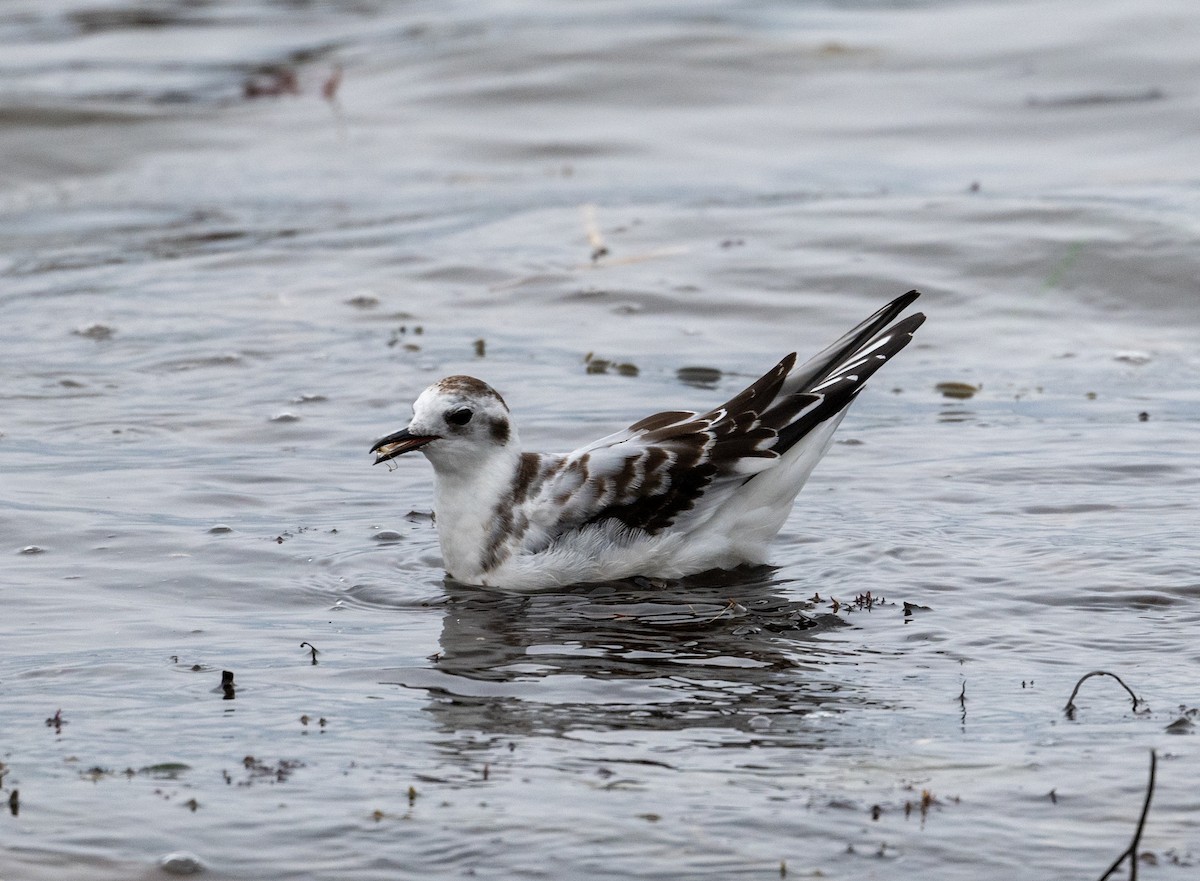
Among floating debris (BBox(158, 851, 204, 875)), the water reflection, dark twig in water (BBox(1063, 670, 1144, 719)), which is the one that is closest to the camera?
floating debris (BBox(158, 851, 204, 875))

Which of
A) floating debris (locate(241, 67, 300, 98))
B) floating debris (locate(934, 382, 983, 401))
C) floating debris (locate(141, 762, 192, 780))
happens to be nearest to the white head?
floating debris (locate(141, 762, 192, 780))

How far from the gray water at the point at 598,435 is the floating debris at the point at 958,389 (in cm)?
14

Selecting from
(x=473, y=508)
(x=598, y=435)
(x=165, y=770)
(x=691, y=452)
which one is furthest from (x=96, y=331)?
(x=165, y=770)

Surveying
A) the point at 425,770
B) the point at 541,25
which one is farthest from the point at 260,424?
the point at 541,25

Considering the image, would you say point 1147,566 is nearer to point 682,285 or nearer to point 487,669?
point 487,669

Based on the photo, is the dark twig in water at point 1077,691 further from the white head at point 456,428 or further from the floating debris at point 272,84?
the floating debris at point 272,84

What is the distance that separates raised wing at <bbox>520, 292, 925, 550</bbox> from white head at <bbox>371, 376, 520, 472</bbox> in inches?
10.3

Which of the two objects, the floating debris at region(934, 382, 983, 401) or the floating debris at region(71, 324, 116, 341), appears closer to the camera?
the floating debris at region(934, 382, 983, 401)

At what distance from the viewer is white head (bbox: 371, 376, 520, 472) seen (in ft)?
26.3

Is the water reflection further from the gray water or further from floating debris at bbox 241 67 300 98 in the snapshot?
floating debris at bbox 241 67 300 98

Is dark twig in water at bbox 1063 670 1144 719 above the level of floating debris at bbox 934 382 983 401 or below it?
Answer: below

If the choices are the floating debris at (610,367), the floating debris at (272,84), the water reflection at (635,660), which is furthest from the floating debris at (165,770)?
the floating debris at (272,84)

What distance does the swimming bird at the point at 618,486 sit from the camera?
7969 millimetres

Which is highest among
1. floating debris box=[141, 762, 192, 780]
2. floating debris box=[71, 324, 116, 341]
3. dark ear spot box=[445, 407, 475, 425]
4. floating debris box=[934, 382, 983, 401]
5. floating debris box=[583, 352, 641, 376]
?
floating debris box=[71, 324, 116, 341]
